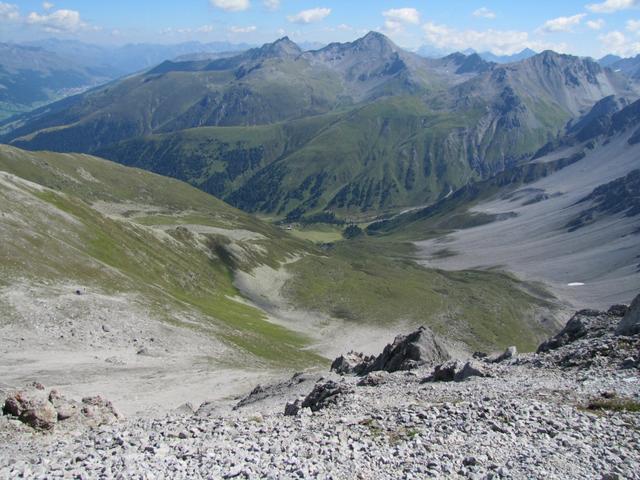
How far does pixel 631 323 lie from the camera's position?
4612 centimetres

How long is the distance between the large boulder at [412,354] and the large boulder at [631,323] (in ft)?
59.1

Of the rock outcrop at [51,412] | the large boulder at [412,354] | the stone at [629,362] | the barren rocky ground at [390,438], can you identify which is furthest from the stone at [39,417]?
the stone at [629,362]

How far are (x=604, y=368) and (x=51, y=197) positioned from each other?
139123mm

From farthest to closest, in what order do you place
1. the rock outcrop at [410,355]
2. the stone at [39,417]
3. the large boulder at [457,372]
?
the rock outcrop at [410,355] < the large boulder at [457,372] < the stone at [39,417]

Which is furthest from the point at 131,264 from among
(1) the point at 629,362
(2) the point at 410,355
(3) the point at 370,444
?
(3) the point at 370,444

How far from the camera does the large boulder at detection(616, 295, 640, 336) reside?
4472 centimetres

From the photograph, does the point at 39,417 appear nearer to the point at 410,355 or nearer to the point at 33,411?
the point at 33,411

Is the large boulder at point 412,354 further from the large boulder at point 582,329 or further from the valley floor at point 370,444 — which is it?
the valley floor at point 370,444

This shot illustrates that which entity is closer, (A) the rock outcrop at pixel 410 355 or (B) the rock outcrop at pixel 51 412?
(B) the rock outcrop at pixel 51 412

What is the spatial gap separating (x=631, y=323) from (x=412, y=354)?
21748 mm

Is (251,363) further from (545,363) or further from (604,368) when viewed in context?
(604,368)

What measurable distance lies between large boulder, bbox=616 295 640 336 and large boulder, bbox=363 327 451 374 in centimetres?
1803

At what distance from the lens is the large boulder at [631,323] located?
147ft

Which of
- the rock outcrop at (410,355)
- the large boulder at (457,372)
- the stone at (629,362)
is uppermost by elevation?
the stone at (629,362)
